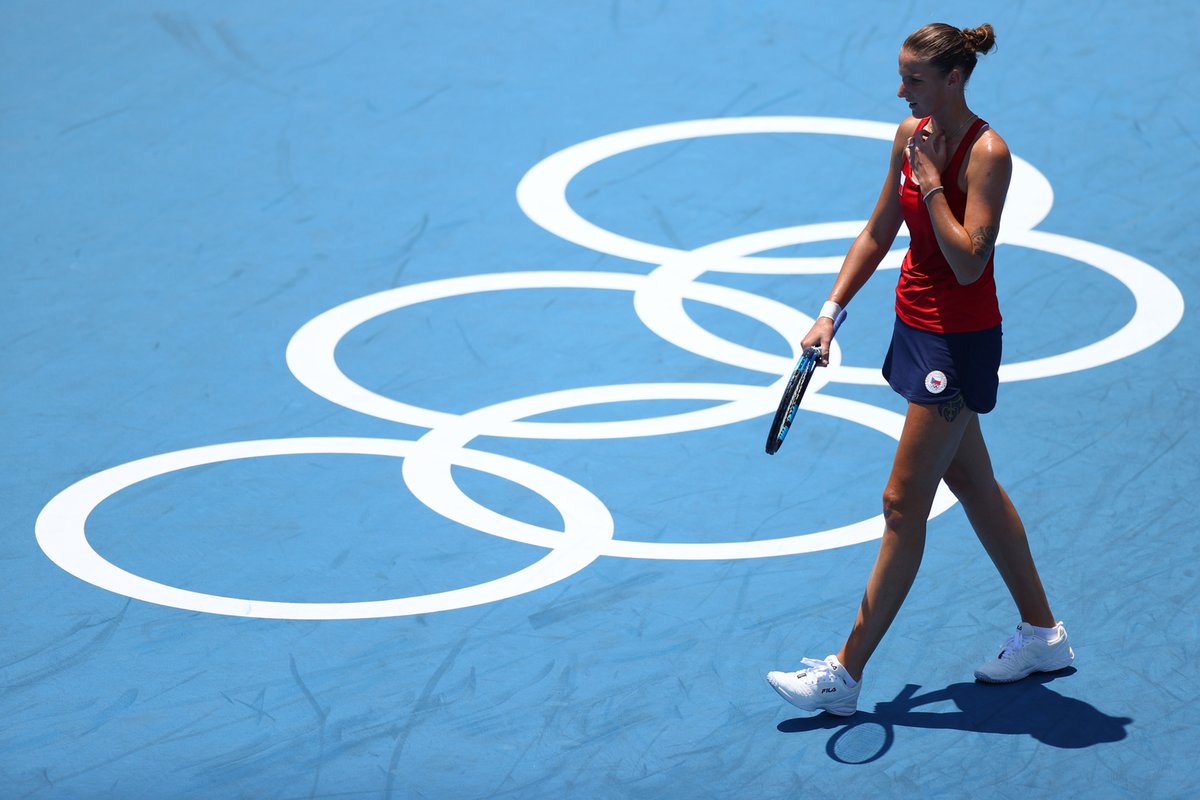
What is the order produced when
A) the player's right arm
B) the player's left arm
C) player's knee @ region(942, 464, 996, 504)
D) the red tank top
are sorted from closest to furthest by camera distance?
the player's left arm < the red tank top < the player's right arm < player's knee @ region(942, 464, 996, 504)

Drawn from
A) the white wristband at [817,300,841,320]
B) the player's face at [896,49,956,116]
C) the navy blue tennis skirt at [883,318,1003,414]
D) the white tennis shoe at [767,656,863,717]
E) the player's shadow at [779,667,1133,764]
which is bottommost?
the player's shadow at [779,667,1133,764]

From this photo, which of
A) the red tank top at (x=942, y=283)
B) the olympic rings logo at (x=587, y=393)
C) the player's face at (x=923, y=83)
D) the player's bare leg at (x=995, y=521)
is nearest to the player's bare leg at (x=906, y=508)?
the player's bare leg at (x=995, y=521)

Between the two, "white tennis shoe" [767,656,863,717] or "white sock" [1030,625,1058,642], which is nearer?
"white tennis shoe" [767,656,863,717]

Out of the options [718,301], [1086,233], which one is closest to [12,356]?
[718,301]

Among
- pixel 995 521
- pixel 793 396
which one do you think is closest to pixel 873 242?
pixel 793 396

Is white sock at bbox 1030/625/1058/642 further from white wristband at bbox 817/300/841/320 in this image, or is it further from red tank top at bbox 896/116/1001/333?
white wristband at bbox 817/300/841/320

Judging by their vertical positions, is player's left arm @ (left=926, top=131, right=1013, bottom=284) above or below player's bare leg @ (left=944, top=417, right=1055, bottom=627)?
above

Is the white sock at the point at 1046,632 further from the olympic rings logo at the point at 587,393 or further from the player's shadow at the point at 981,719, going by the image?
the olympic rings logo at the point at 587,393

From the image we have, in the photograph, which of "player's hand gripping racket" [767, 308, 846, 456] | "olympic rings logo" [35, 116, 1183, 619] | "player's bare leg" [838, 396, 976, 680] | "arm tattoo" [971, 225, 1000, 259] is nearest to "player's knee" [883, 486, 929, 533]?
"player's bare leg" [838, 396, 976, 680]

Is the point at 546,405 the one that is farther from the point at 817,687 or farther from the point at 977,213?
the point at 977,213

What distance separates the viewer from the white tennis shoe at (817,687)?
495 cm

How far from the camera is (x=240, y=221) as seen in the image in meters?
8.88

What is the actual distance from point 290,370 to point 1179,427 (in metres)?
3.92

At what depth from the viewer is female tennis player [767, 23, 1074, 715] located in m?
4.61
